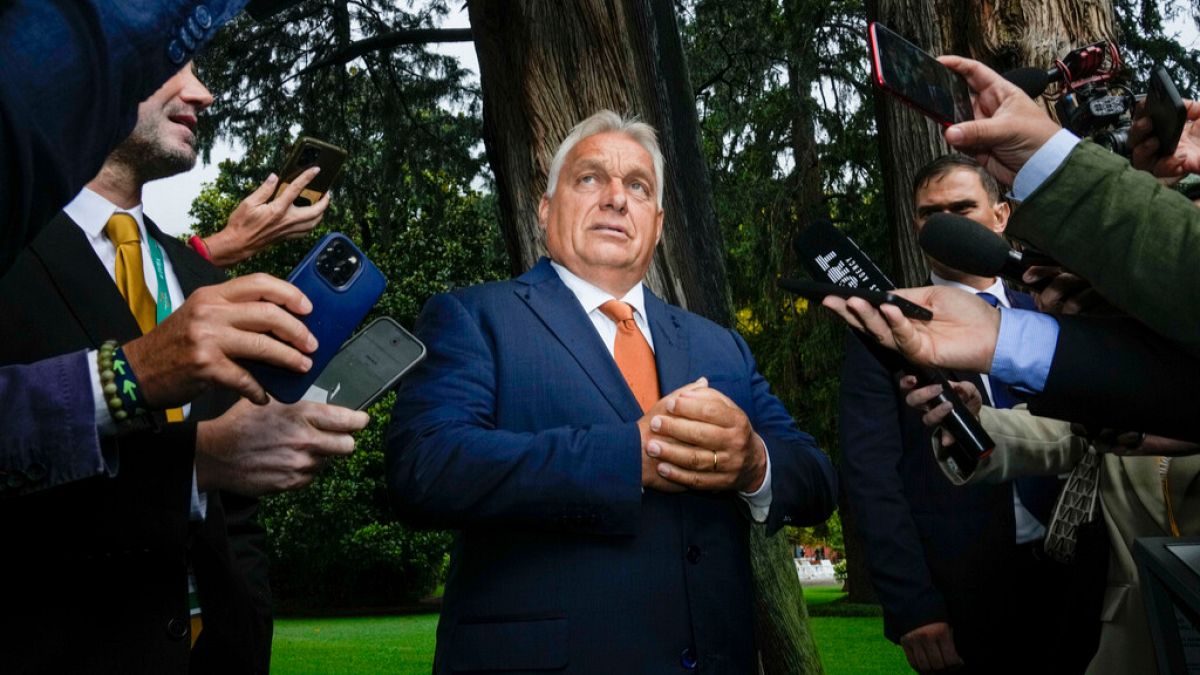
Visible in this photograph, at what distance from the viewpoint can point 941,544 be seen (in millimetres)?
3709

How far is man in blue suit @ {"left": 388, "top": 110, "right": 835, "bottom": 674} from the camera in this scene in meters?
2.55

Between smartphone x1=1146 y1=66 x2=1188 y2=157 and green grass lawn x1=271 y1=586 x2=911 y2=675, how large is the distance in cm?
922

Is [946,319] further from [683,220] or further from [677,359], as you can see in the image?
[683,220]

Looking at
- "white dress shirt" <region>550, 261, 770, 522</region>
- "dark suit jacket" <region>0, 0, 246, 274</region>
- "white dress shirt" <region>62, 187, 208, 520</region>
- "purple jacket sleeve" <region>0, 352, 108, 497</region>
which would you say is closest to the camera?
"dark suit jacket" <region>0, 0, 246, 274</region>

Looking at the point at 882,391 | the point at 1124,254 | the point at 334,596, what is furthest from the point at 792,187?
the point at 334,596

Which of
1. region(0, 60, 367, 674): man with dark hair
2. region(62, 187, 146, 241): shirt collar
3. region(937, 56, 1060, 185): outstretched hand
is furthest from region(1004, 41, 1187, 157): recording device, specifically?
region(62, 187, 146, 241): shirt collar

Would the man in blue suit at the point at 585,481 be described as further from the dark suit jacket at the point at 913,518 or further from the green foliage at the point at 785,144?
the green foliage at the point at 785,144

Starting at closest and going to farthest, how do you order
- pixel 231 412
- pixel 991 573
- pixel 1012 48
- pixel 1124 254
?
pixel 1124 254
pixel 231 412
pixel 991 573
pixel 1012 48

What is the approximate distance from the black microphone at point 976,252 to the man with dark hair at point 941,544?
1.15m

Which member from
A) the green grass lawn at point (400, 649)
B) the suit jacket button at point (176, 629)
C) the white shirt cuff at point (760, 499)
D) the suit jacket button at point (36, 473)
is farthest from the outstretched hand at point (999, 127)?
the green grass lawn at point (400, 649)

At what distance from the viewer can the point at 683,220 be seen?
5.19 metres

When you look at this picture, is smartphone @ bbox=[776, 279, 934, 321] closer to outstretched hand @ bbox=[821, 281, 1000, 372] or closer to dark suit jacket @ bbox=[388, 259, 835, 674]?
outstretched hand @ bbox=[821, 281, 1000, 372]

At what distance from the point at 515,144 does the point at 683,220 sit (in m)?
0.94

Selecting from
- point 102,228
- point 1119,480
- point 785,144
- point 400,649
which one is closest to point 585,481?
point 102,228
